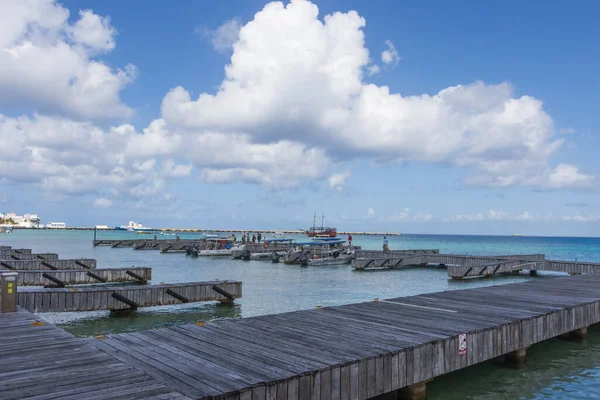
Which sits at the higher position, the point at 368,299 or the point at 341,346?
the point at 341,346

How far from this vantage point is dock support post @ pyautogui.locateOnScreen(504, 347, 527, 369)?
13.4 metres

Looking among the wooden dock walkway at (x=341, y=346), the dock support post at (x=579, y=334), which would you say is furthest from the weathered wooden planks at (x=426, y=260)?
the wooden dock walkway at (x=341, y=346)

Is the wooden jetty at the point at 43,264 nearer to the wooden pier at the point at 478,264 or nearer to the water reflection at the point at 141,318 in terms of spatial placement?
the water reflection at the point at 141,318

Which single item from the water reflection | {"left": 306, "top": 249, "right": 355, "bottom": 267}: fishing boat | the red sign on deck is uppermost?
the red sign on deck

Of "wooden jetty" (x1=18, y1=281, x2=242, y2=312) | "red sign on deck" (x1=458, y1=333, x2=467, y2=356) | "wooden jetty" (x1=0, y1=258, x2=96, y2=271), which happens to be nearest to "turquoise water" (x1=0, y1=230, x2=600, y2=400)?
"wooden jetty" (x1=18, y1=281, x2=242, y2=312)

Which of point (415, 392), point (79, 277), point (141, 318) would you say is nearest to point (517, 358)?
point (415, 392)

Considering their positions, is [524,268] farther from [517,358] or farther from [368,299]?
[517,358]

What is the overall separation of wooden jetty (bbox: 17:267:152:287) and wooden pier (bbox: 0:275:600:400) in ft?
57.1

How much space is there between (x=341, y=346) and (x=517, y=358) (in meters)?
6.86

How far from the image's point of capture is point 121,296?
20828 millimetres

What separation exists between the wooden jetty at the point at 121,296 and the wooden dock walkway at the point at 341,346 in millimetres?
10607

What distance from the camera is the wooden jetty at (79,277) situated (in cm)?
2778

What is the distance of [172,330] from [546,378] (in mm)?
10261

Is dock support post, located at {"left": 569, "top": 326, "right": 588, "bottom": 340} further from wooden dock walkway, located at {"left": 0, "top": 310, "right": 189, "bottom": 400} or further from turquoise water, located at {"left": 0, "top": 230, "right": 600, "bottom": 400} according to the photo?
wooden dock walkway, located at {"left": 0, "top": 310, "right": 189, "bottom": 400}
